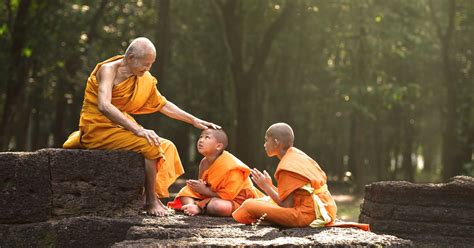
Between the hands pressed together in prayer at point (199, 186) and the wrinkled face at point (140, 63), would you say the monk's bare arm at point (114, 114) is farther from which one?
the hands pressed together in prayer at point (199, 186)

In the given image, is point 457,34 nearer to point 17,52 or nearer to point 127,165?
point 17,52

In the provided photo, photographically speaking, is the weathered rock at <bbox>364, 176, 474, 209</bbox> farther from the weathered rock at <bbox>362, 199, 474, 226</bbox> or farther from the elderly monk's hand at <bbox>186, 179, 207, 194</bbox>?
the elderly monk's hand at <bbox>186, 179, 207, 194</bbox>

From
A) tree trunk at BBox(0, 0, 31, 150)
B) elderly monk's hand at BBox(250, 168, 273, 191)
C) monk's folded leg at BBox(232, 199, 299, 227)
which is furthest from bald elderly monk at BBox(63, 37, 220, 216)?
tree trunk at BBox(0, 0, 31, 150)

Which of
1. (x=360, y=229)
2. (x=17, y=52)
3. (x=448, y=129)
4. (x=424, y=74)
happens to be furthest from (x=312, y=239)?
(x=424, y=74)

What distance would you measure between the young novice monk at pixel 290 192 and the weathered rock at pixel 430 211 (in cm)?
192

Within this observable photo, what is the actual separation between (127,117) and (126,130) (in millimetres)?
270

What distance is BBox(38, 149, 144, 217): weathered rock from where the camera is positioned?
8383 millimetres

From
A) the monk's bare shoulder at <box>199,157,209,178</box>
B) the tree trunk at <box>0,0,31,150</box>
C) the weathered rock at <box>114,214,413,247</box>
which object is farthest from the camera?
the tree trunk at <box>0,0,31,150</box>

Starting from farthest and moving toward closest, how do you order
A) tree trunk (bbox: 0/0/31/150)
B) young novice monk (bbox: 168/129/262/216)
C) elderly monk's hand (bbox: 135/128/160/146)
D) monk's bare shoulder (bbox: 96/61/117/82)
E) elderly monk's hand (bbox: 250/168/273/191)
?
tree trunk (bbox: 0/0/31/150), young novice monk (bbox: 168/129/262/216), monk's bare shoulder (bbox: 96/61/117/82), elderly monk's hand (bbox: 135/128/160/146), elderly monk's hand (bbox: 250/168/273/191)

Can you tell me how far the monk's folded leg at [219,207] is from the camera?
940cm

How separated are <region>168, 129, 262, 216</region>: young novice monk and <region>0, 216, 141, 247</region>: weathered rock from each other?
132 centimetres

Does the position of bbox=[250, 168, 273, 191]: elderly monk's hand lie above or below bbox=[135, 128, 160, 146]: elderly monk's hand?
below

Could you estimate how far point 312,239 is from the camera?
7250 millimetres

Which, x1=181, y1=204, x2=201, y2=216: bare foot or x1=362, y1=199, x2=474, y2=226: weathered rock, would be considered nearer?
x1=181, y1=204, x2=201, y2=216: bare foot
